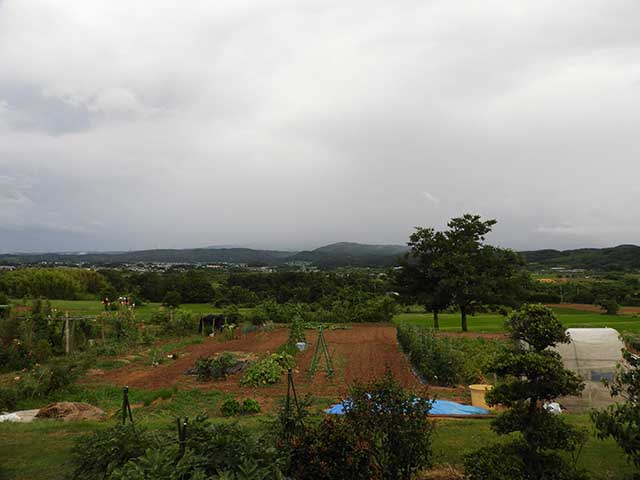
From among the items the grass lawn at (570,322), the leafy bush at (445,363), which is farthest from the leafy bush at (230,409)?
the grass lawn at (570,322)

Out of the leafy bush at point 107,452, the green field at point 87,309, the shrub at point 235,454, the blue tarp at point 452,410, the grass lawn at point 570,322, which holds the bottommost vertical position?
the grass lawn at point 570,322

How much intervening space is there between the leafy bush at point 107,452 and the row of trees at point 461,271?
802 inches

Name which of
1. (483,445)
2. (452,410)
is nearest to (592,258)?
(452,410)

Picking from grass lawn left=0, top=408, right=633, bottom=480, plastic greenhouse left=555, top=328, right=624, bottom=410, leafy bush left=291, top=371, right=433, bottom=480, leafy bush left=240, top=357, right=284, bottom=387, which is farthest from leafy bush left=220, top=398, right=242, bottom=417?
plastic greenhouse left=555, top=328, right=624, bottom=410

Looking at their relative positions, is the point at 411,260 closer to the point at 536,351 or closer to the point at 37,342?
the point at 37,342

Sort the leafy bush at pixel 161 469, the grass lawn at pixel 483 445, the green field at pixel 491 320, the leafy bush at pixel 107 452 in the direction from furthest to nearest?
the green field at pixel 491 320, the grass lawn at pixel 483 445, the leafy bush at pixel 107 452, the leafy bush at pixel 161 469

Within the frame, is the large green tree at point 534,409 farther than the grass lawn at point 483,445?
No

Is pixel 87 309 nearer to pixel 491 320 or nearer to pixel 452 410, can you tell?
pixel 452 410

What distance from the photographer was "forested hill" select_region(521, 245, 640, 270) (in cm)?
9481

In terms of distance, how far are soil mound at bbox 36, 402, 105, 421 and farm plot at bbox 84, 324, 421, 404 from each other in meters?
2.57

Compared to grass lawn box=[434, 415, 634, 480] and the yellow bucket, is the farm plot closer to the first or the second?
grass lawn box=[434, 415, 634, 480]

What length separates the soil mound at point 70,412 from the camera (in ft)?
28.1

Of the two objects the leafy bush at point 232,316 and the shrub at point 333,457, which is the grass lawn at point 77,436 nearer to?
the shrub at point 333,457

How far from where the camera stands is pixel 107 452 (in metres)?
3.71
